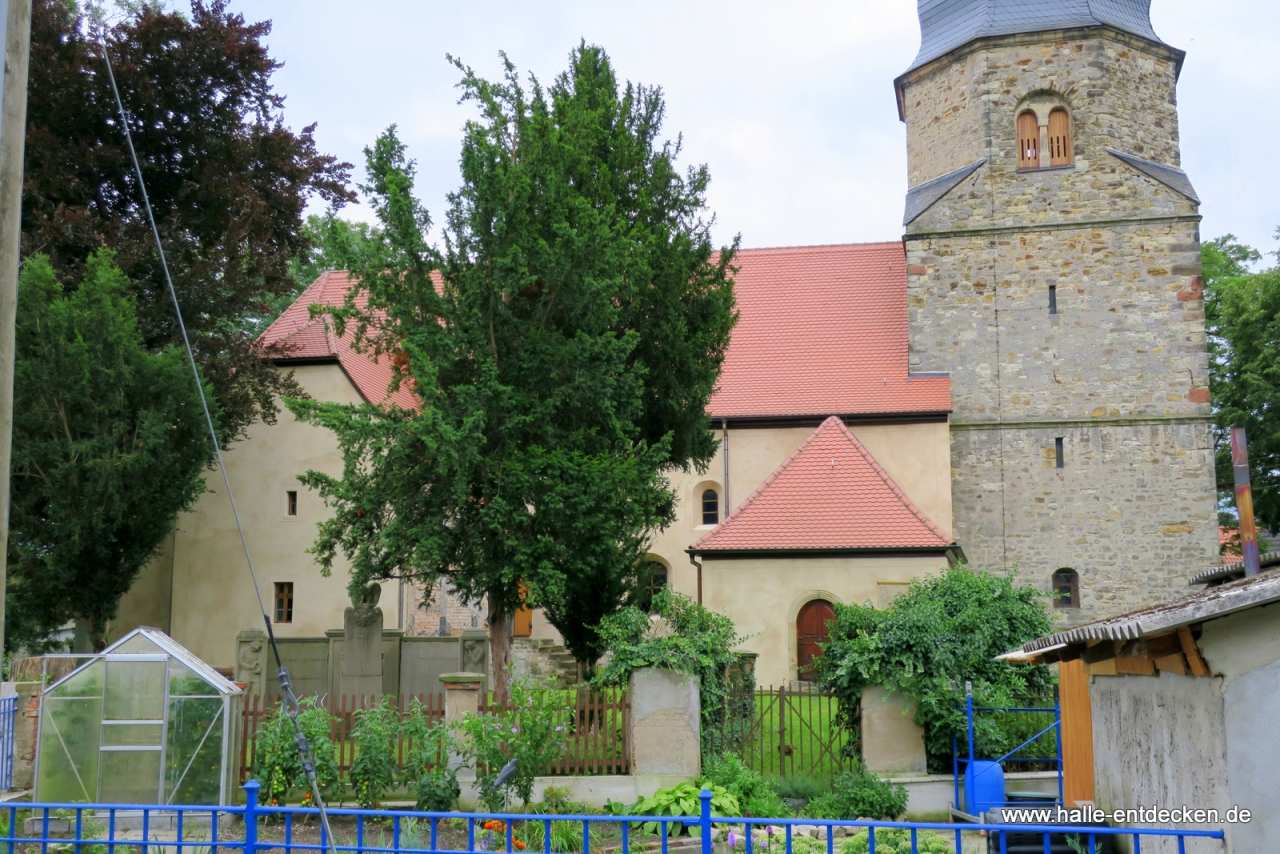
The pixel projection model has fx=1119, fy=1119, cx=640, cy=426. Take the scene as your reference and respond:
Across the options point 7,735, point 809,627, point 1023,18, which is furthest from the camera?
point 1023,18

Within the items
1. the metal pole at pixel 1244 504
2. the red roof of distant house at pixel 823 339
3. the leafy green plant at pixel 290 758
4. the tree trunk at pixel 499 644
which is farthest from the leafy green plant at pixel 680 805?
the red roof of distant house at pixel 823 339

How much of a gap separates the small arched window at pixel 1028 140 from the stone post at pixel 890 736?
1553 centimetres

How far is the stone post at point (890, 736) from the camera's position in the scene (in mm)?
12844

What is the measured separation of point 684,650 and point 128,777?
5971 millimetres

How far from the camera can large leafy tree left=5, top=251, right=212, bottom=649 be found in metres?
17.8

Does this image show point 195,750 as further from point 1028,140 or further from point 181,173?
point 1028,140

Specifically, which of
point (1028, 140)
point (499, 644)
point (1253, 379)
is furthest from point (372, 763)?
point (1253, 379)

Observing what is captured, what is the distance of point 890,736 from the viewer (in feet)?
42.5

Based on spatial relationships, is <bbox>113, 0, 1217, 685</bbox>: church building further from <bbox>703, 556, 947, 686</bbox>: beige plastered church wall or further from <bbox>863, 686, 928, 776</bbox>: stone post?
<bbox>863, 686, 928, 776</bbox>: stone post

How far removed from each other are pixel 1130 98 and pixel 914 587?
14.4m

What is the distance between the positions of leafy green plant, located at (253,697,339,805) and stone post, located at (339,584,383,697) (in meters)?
6.04

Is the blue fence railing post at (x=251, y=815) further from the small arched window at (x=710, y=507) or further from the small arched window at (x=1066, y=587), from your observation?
the small arched window at (x=1066, y=587)

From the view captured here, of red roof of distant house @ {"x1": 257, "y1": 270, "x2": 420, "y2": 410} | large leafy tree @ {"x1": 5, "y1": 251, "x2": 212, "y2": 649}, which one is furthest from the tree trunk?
red roof of distant house @ {"x1": 257, "y1": 270, "x2": 420, "y2": 410}

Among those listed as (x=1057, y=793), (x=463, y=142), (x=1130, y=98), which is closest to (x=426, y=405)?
(x=463, y=142)
